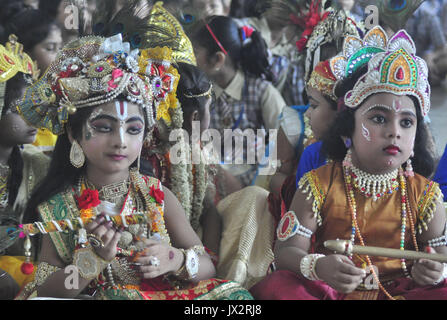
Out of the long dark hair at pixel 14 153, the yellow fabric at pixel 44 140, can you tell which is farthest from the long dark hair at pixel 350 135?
the yellow fabric at pixel 44 140

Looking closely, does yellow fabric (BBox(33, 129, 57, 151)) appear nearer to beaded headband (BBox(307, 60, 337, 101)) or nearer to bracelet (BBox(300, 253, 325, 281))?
beaded headband (BBox(307, 60, 337, 101))

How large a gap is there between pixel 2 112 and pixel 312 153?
5.10 feet

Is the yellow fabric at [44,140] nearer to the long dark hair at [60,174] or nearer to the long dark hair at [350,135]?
the long dark hair at [60,174]

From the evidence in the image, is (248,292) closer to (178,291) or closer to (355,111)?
(178,291)

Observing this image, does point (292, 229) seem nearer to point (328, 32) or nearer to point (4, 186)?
point (328, 32)

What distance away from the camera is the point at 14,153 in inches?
121

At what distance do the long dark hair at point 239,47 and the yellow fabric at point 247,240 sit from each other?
146 cm

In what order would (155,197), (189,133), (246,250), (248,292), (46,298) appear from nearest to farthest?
(46,298)
(248,292)
(155,197)
(246,250)
(189,133)

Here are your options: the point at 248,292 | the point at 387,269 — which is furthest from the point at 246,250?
the point at 387,269

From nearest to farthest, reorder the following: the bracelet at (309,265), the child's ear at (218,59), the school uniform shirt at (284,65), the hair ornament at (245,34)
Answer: the bracelet at (309,265) < the child's ear at (218,59) < the hair ornament at (245,34) < the school uniform shirt at (284,65)

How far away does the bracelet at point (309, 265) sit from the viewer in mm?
→ 2117

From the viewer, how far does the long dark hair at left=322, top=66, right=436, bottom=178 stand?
7.75 ft

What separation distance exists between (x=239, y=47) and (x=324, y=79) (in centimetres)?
151

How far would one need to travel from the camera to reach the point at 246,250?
9.11 feet
